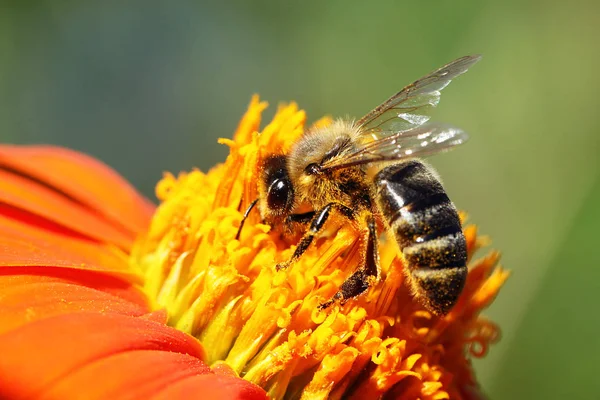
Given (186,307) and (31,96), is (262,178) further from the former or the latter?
(31,96)

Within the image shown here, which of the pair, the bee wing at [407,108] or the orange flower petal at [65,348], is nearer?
the orange flower petal at [65,348]

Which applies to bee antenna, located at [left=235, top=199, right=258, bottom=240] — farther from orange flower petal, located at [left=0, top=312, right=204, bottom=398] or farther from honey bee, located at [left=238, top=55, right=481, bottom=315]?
orange flower petal, located at [left=0, top=312, right=204, bottom=398]

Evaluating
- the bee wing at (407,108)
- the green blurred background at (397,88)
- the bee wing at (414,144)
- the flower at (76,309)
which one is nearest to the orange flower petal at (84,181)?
the flower at (76,309)

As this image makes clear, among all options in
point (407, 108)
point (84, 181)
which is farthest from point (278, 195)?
point (84, 181)

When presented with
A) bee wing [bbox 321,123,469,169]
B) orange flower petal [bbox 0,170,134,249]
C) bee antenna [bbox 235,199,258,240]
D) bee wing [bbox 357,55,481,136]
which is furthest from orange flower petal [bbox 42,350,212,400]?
bee wing [bbox 357,55,481,136]

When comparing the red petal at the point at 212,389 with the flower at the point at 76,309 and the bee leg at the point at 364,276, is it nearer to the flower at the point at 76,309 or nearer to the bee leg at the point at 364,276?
the flower at the point at 76,309

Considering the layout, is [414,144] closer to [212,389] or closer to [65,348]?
[212,389]

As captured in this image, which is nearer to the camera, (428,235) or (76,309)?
(76,309)

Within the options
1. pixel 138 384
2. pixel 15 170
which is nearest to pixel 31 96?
pixel 15 170
